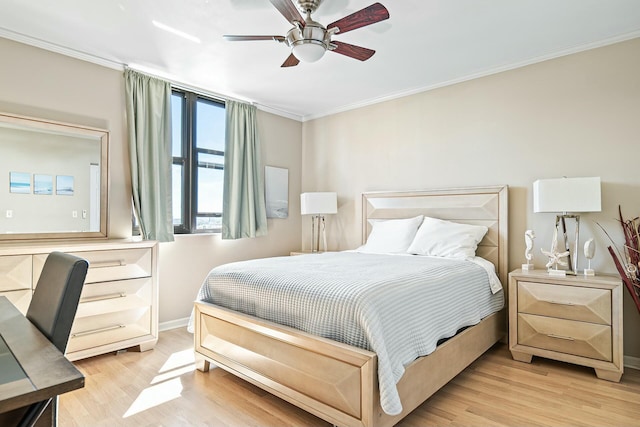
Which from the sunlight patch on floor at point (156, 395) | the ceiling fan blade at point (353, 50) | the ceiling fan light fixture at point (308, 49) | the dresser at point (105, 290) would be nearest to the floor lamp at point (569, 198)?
the ceiling fan blade at point (353, 50)

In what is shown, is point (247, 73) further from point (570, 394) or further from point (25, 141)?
point (570, 394)

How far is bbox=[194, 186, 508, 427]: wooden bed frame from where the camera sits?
1.73 meters

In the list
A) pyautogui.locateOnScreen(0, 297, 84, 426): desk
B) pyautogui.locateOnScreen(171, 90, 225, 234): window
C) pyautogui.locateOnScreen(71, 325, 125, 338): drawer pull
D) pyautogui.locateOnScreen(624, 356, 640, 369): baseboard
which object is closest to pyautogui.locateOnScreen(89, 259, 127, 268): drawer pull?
pyautogui.locateOnScreen(71, 325, 125, 338): drawer pull

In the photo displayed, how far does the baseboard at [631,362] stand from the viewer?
2756 millimetres

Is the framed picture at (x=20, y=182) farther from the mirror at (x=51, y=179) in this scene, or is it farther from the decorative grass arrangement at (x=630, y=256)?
the decorative grass arrangement at (x=630, y=256)

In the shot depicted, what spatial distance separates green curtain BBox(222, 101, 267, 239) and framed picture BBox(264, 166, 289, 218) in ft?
0.60

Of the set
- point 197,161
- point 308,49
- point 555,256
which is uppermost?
point 308,49

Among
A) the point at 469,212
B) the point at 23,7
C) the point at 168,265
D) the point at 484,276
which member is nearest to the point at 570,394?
the point at 484,276

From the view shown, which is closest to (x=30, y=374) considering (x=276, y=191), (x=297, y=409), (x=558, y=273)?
(x=297, y=409)

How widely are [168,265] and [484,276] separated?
2980 millimetres

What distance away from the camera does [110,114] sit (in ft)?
10.8

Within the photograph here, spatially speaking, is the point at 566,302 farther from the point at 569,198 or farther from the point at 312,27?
the point at 312,27

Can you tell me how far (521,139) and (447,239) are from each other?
1.14m

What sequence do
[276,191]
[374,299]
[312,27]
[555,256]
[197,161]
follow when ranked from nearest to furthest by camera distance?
[374,299] → [312,27] → [555,256] → [197,161] → [276,191]
